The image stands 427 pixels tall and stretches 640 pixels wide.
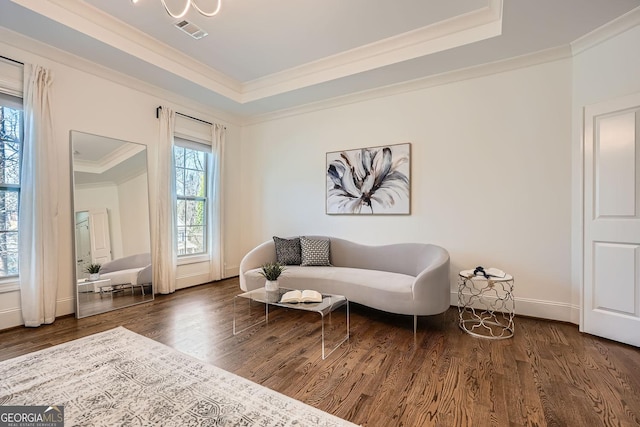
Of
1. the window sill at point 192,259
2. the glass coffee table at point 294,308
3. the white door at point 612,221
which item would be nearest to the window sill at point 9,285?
the window sill at point 192,259

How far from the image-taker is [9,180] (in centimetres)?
296

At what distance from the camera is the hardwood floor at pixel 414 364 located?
5.59 feet

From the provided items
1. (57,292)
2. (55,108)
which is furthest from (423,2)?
A: (57,292)

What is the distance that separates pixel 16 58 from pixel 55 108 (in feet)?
1.65

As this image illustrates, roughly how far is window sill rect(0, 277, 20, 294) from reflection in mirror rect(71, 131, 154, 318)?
47 cm

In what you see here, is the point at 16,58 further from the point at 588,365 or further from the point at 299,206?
the point at 588,365

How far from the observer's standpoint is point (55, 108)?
3180mm

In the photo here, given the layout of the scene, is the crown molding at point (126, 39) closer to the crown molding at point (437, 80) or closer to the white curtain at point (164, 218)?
the white curtain at point (164, 218)

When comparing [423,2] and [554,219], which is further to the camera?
[554,219]

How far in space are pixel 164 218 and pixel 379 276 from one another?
306 cm

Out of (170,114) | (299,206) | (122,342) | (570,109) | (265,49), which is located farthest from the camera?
(299,206)

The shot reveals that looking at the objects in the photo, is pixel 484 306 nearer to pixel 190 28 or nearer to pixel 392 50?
pixel 392 50

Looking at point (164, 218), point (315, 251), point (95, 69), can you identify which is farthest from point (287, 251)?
point (95, 69)
